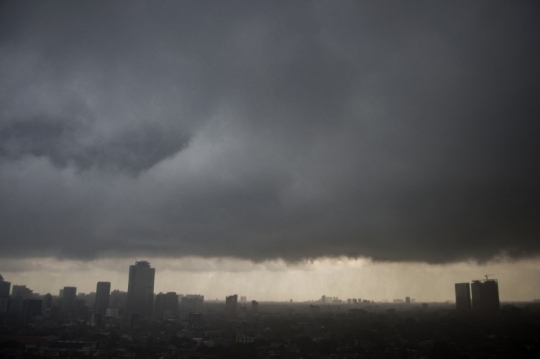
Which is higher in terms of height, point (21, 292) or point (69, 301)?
point (21, 292)

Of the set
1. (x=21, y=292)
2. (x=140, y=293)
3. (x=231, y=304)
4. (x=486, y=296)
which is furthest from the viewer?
(x=231, y=304)

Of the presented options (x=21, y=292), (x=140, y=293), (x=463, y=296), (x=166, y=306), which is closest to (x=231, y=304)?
(x=166, y=306)

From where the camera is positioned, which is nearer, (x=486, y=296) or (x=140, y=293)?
(x=486, y=296)

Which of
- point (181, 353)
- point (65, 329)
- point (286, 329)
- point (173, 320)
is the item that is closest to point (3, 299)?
point (65, 329)

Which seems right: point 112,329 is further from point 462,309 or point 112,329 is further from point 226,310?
point 462,309

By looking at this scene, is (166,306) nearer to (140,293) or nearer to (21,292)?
(140,293)

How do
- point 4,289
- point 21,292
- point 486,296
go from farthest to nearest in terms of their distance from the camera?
point 21,292
point 4,289
point 486,296

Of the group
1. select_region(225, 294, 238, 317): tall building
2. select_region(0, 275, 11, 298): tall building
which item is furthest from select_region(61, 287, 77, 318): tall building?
select_region(225, 294, 238, 317): tall building
